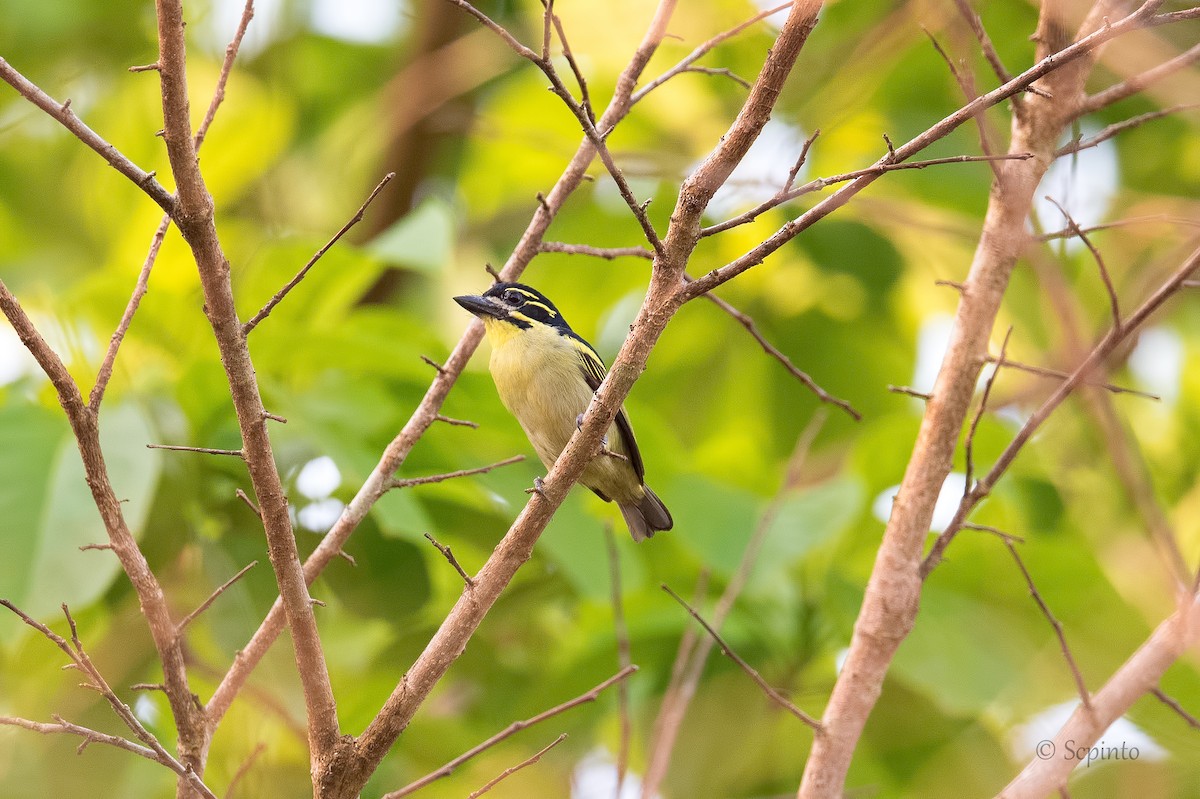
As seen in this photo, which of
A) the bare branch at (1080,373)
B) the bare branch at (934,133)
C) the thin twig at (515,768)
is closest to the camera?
the bare branch at (934,133)

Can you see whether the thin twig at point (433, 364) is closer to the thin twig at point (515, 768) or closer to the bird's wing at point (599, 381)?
the thin twig at point (515, 768)

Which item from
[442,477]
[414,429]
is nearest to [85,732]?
[442,477]

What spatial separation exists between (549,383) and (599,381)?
0.27 m

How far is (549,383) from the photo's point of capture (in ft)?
15.6

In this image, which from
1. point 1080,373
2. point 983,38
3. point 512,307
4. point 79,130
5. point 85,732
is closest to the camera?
point 79,130

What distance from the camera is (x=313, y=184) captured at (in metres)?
8.23

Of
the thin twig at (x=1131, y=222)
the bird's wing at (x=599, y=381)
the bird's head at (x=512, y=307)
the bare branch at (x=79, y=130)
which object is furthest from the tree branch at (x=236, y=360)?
the thin twig at (x=1131, y=222)

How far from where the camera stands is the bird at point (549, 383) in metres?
4.75

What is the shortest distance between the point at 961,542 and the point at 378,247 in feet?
10.0

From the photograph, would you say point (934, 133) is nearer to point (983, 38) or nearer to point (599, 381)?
point (983, 38)

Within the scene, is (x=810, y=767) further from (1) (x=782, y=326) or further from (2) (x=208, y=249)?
(1) (x=782, y=326)

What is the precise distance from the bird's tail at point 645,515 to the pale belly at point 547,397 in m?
0.21

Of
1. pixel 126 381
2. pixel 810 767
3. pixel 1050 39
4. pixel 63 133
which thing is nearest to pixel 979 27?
pixel 1050 39

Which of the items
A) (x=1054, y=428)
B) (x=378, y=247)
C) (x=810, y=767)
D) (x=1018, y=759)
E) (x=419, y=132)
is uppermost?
(x=419, y=132)
